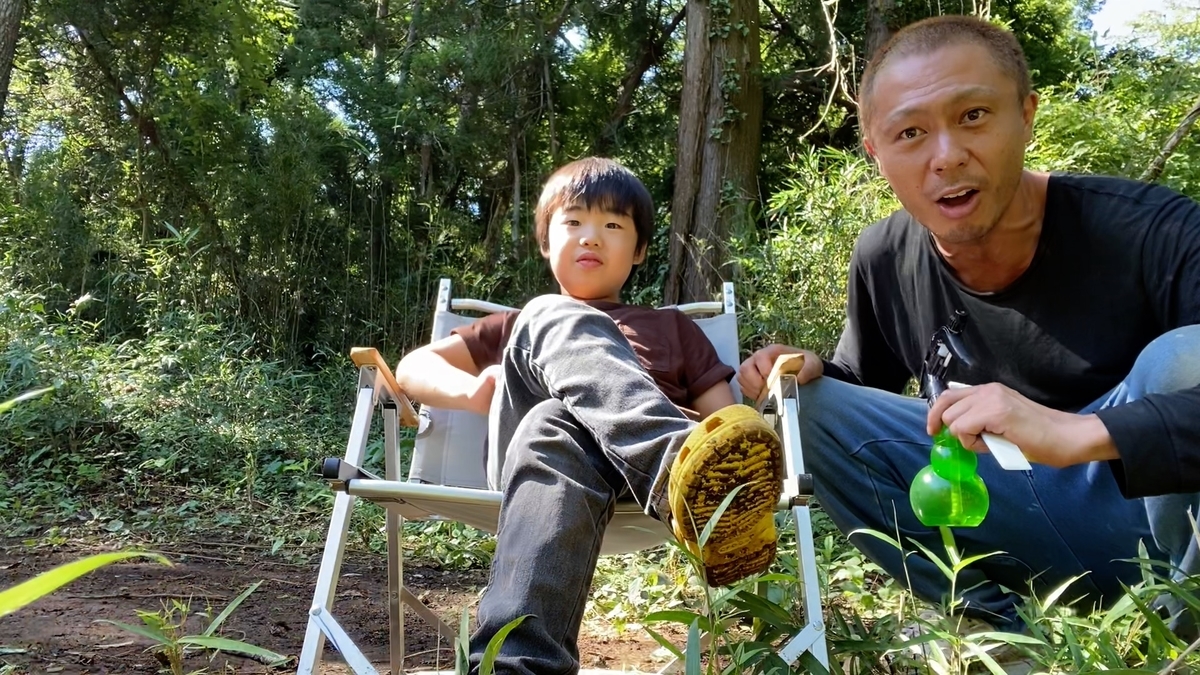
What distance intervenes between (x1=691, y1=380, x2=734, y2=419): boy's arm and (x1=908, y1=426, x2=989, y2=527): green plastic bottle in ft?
2.24

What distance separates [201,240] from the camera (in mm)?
5016

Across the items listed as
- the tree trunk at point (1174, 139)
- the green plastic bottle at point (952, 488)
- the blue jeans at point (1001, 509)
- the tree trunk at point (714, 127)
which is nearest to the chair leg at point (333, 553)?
the blue jeans at point (1001, 509)

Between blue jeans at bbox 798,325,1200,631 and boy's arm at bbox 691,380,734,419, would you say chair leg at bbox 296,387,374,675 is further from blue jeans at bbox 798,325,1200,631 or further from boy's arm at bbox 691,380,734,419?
blue jeans at bbox 798,325,1200,631

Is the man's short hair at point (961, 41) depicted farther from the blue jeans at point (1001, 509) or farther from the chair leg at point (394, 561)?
the chair leg at point (394, 561)

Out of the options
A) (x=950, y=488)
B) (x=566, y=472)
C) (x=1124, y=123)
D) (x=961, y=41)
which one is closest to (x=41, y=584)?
(x=566, y=472)

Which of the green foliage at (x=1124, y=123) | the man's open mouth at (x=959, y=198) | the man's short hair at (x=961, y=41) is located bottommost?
the man's open mouth at (x=959, y=198)

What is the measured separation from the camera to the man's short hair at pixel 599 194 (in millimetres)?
2123

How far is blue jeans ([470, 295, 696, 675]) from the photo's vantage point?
1.26 metres

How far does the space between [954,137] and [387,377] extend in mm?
1194

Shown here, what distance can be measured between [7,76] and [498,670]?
186 inches

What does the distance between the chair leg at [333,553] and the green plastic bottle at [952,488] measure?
99 cm

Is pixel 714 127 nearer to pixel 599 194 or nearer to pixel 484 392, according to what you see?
pixel 599 194

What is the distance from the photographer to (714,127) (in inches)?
192

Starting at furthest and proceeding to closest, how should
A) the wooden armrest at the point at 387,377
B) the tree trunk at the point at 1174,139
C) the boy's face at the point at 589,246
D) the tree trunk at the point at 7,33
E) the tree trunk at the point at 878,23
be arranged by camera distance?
the tree trunk at the point at 878,23 < the tree trunk at the point at 7,33 < the tree trunk at the point at 1174,139 < the boy's face at the point at 589,246 < the wooden armrest at the point at 387,377
